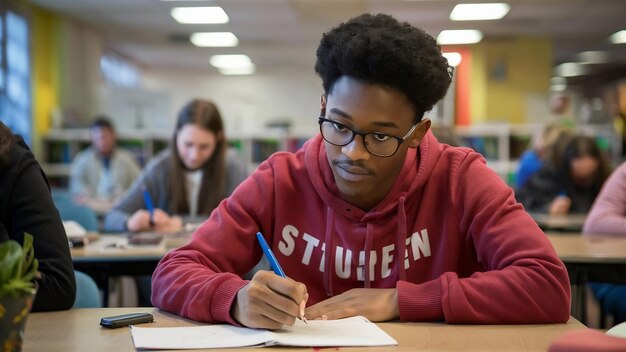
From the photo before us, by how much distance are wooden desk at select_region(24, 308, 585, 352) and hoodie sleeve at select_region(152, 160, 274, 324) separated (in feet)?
0.14

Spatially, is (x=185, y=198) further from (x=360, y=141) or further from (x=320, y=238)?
(x=360, y=141)

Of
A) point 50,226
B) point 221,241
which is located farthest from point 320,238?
point 50,226

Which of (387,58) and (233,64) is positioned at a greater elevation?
(233,64)

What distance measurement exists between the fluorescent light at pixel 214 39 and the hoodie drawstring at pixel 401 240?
9.24m

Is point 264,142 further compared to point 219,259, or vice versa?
point 264,142

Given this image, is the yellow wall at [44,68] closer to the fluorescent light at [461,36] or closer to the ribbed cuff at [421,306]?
the fluorescent light at [461,36]

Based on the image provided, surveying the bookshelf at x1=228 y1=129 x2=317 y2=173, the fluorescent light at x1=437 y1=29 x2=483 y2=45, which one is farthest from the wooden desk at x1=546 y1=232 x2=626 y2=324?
Answer: the fluorescent light at x1=437 y1=29 x2=483 y2=45

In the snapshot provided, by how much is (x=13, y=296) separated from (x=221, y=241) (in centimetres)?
64

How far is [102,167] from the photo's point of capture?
23.4ft

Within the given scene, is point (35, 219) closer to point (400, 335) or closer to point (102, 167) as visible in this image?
point (400, 335)

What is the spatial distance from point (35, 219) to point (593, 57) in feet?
45.3

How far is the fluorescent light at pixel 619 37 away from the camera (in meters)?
10.9

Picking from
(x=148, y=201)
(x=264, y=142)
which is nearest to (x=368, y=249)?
(x=148, y=201)

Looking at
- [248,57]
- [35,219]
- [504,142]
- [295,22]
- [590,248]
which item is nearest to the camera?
[35,219]
